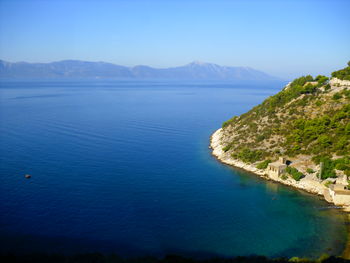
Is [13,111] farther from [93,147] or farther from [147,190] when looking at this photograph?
[147,190]

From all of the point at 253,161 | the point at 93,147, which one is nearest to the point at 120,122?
the point at 93,147

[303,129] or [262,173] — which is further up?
[303,129]

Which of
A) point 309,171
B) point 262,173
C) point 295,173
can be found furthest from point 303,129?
point 262,173

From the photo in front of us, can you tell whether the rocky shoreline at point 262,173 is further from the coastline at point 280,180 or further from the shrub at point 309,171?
the shrub at point 309,171

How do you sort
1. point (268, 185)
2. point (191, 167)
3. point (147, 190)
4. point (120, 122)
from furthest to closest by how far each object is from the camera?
1. point (120, 122)
2. point (191, 167)
3. point (268, 185)
4. point (147, 190)

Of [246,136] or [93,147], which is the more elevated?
[246,136]

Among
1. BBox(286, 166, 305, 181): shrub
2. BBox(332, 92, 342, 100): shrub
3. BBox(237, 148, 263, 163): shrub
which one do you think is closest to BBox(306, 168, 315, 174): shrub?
BBox(286, 166, 305, 181): shrub

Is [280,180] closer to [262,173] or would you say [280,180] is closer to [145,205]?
[262,173]

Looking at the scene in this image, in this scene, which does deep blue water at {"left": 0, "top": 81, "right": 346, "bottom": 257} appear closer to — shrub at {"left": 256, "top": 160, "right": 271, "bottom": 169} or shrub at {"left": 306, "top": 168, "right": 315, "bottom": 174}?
shrub at {"left": 256, "top": 160, "right": 271, "bottom": 169}
